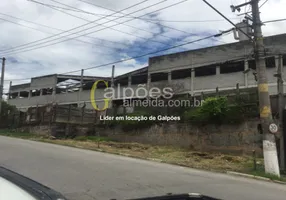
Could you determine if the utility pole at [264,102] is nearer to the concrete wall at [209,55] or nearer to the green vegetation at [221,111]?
the green vegetation at [221,111]

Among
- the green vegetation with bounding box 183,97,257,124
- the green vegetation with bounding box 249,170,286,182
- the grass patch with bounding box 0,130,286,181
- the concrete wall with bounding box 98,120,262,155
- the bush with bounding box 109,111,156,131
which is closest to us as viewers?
the green vegetation with bounding box 249,170,286,182

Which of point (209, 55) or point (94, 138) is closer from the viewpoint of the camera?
point (94, 138)

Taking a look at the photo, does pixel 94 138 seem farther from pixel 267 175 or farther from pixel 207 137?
pixel 267 175

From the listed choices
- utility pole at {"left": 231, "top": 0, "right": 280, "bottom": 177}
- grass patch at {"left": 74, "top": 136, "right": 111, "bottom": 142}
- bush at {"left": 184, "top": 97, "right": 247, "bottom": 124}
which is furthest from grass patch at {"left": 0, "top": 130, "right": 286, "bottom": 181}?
grass patch at {"left": 74, "top": 136, "right": 111, "bottom": 142}

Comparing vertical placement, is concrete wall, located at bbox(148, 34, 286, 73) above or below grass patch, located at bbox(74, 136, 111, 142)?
above

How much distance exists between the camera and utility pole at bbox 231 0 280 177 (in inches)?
461

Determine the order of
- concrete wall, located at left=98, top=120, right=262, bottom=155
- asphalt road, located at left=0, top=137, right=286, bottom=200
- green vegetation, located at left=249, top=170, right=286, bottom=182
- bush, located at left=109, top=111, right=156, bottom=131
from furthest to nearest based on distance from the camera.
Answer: bush, located at left=109, top=111, right=156, bottom=131, concrete wall, located at left=98, top=120, right=262, bottom=155, green vegetation, located at left=249, top=170, right=286, bottom=182, asphalt road, located at left=0, top=137, right=286, bottom=200

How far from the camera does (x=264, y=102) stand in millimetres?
12117

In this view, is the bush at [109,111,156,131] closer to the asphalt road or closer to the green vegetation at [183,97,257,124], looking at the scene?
the green vegetation at [183,97,257,124]

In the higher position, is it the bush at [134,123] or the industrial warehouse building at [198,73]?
the industrial warehouse building at [198,73]

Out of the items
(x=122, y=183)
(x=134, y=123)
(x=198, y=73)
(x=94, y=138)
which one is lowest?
(x=122, y=183)

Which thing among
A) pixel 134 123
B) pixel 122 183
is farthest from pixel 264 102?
pixel 134 123

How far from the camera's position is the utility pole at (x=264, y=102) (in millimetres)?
11711

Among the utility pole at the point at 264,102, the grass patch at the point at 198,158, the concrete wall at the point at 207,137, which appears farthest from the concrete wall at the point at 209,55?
the utility pole at the point at 264,102
